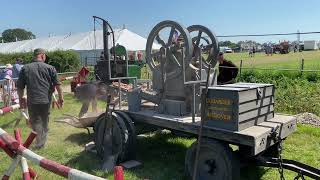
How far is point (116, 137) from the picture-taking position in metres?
6.42

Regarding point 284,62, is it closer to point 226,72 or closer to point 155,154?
point 226,72

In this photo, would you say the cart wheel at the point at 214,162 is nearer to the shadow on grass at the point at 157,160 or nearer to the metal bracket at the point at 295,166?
the metal bracket at the point at 295,166

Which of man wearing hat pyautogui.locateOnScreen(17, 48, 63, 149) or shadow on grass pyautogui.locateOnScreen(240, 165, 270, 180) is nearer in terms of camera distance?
shadow on grass pyautogui.locateOnScreen(240, 165, 270, 180)

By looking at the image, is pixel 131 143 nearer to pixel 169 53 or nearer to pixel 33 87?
pixel 169 53

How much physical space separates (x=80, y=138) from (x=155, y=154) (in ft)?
6.66

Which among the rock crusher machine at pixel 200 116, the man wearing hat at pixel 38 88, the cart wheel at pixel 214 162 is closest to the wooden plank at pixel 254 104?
the rock crusher machine at pixel 200 116

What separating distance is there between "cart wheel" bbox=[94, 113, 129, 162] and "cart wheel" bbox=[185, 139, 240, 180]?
1215 mm

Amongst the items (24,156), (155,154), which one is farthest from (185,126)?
(24,156)

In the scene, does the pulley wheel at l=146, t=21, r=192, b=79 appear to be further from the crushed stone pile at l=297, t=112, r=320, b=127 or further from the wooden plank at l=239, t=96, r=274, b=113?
the crushed stone pile at l=297, t=112, r=320, b=127

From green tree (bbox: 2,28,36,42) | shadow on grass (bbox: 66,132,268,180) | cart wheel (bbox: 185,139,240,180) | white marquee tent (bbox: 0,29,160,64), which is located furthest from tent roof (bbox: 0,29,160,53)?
green tree (bbox: 2,28,36,42)

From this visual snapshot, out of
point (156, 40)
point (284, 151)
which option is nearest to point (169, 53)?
point (156, 40)

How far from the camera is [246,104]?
5.03m

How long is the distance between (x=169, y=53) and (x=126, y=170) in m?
1.90

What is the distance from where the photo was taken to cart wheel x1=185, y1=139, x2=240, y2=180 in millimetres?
4980
